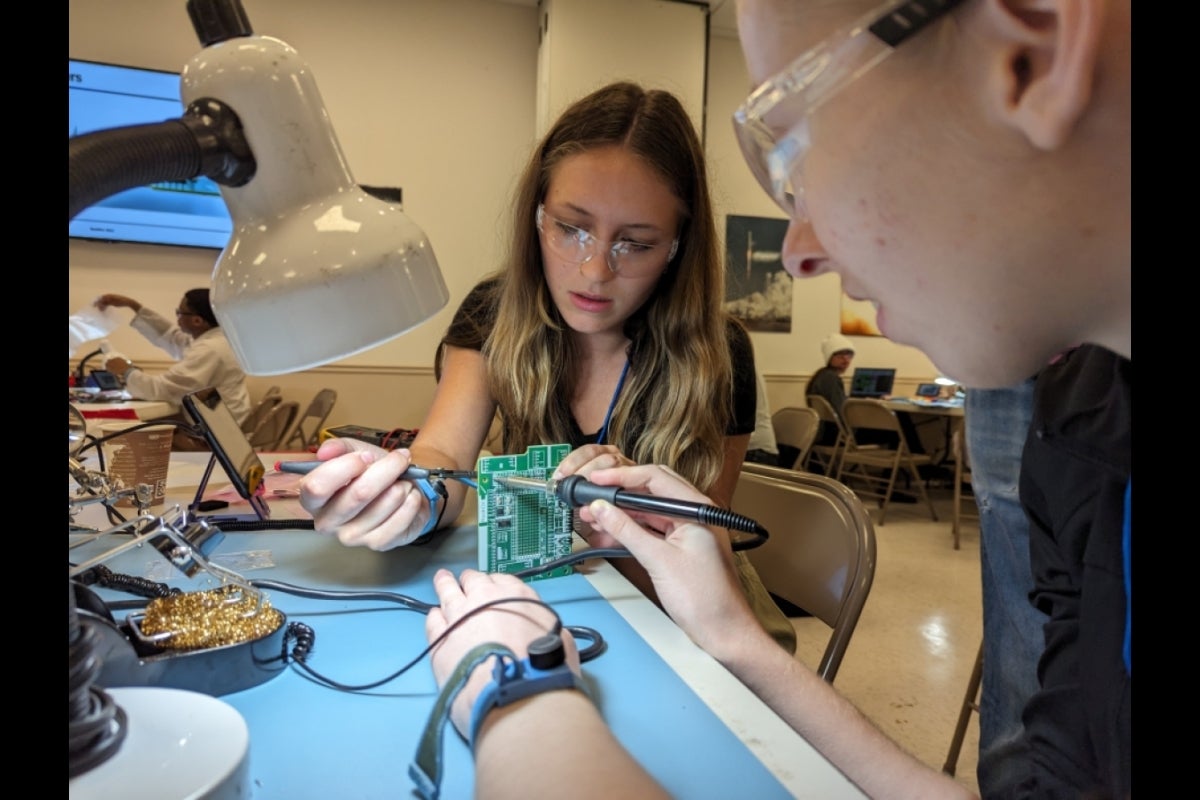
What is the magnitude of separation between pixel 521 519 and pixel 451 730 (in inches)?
14.3

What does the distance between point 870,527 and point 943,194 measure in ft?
2.44

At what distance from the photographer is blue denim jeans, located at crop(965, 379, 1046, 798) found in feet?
3.64

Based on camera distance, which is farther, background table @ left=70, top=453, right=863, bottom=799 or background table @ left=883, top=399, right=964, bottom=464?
background table @ left=883, top=399, right=964, bottom=464

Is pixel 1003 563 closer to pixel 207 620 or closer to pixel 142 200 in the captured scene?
pixel 207 620

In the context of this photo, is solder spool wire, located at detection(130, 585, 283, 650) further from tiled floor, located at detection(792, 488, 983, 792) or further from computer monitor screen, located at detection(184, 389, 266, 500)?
tiled floor, located at detection(792, 488, 983, 792)

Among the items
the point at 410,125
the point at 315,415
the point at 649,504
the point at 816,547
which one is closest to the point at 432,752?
the point at 649,504

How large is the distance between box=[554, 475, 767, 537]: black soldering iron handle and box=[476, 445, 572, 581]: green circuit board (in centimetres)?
6

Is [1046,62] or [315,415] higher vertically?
[1046,62]

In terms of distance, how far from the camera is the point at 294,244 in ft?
1.62

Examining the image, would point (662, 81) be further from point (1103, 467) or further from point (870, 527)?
point (1103, 467)

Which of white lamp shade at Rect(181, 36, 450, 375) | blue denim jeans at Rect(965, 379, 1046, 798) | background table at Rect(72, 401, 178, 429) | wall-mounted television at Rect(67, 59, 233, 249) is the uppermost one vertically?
wall-mounted television at Rect(67, 59, 233, 249)

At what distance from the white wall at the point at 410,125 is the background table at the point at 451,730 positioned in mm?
3495

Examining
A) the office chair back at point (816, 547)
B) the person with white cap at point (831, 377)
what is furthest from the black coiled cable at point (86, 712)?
the person with white cap at point (831, 377)

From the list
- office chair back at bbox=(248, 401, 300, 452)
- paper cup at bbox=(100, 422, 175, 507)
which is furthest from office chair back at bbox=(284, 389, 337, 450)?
paper cup at bbox=(100, 422, 175, 507)
